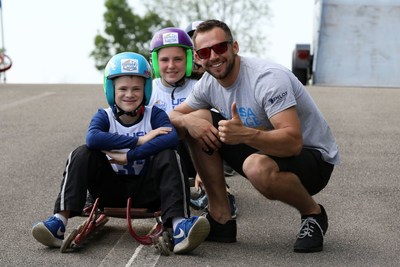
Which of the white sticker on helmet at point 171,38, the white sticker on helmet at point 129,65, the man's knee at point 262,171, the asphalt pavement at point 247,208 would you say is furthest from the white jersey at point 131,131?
the white sticker on helmet at point 171,38

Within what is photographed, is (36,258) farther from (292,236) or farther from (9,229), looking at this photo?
(292,236)

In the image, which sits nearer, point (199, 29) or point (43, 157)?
point (199, 29)

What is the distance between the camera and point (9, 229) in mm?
7805

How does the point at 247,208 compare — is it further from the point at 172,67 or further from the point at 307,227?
the point at 307,227

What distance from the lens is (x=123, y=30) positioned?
8412 centimetres

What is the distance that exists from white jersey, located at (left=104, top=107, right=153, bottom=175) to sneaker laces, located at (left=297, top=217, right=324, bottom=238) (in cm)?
118

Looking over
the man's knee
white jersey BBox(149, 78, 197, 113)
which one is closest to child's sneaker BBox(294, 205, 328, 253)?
the man's knee

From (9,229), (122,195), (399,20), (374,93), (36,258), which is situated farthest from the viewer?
(399,20)

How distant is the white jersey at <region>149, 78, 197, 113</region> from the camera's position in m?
8.71

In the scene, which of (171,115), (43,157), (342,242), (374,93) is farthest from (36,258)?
(374,93)

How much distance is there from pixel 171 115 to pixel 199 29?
79cm

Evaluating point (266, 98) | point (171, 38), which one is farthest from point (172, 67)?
point (266, 98)

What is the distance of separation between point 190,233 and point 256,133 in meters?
0.77

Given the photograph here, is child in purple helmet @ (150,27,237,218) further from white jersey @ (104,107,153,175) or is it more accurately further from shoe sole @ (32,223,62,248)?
shoe sole @ (32,223,62,248)
